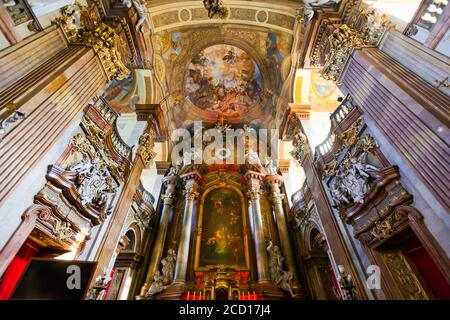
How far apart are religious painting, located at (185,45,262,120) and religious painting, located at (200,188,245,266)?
20.6 feet

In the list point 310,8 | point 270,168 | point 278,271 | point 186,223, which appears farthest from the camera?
point 270,168

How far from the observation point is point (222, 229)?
1274cm

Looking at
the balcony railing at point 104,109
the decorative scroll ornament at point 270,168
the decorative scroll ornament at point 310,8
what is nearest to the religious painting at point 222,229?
the decorative scroll ornament at point 270,168

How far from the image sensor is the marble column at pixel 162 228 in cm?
1054

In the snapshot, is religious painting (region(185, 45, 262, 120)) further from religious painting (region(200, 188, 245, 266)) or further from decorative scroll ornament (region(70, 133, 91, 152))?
decorative scroll ornament (region(70, 133, 91, 152))

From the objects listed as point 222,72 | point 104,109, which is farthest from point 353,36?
point 222,72

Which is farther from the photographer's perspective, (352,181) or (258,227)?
(258,227)

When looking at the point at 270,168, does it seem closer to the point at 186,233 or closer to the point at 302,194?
the point at 302,194

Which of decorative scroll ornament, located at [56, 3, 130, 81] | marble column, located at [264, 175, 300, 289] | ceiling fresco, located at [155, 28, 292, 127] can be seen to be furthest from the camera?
ceiling fresco, located at [155, 28, 292, 127]

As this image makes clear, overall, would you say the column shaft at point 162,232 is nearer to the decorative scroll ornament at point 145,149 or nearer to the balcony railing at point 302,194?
the decorative scroll ornament at point 145,149

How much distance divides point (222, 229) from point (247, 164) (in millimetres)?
4799

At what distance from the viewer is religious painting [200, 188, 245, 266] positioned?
11.5 meters

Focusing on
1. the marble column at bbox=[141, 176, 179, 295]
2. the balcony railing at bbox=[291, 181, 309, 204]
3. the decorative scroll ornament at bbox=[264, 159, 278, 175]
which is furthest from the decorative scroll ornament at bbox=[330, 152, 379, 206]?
the marble column at bbox=[141, 176, 179, 295]

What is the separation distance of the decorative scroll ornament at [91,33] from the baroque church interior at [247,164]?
0.15 feet
